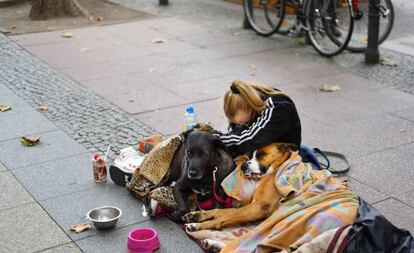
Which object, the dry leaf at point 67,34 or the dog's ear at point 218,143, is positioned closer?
the dog's ear at point 218,143

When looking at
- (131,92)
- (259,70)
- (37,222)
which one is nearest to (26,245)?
(37,222)

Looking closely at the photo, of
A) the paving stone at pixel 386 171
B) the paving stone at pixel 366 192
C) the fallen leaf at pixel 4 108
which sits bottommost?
the paving stone at pixel 386 171

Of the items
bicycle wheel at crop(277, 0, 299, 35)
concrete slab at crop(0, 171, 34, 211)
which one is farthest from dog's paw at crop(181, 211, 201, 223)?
bicycle wheel at crop(277, 0, 299, 35)

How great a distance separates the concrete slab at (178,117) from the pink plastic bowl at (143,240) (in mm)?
2066

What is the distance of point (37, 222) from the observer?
14.8ft

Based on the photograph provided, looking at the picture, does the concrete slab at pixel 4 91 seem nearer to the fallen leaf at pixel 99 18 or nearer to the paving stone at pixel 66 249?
the paving stone at pixel 66 249

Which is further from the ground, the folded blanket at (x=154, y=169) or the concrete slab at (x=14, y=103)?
the folded blanket at (x=154, y=169)

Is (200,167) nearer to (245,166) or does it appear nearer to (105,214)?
(245,166)

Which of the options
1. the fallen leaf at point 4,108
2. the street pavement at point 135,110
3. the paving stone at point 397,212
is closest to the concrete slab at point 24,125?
the street pavement at point 135,110

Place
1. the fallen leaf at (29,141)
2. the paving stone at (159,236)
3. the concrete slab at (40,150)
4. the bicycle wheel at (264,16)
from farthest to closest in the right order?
the bicycle wheel at (264,16)
the fallen leaf at (29,141)
the concrete slab at (40,150)
the paving stone at (159,236)

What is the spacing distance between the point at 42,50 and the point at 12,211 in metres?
5.04

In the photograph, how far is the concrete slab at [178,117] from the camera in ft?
20.7

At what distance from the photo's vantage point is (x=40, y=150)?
19.0 ft

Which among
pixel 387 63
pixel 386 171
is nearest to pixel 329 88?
pixel 387 63
